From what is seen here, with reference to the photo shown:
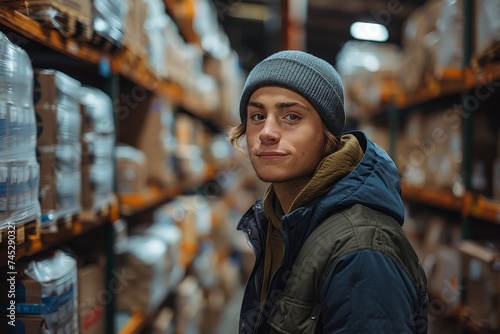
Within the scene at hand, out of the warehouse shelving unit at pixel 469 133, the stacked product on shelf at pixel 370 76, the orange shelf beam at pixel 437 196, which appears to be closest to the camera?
the warehouse shelving unit at pixel 469 133

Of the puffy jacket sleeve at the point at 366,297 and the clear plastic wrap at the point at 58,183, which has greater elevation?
the clear plastic wrap at the point at 58,183

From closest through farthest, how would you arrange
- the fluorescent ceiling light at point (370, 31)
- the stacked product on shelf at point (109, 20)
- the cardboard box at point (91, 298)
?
the stacked product on shelf at point (109, 20), the cardboard box at point (91, 298), the fluorescent ceiling light at point (370, 31)

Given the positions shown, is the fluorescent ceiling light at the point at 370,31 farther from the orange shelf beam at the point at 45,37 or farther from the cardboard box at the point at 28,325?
the cardboard box at the point at 28,325

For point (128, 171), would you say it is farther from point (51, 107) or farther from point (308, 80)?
point (308, 80)

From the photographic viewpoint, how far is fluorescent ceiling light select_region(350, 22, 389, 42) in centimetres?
809

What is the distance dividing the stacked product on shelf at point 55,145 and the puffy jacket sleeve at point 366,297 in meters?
0.91

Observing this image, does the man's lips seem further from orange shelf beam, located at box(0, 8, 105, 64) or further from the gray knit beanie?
orange shelf beam, located at box(0, 8, 105, 64)

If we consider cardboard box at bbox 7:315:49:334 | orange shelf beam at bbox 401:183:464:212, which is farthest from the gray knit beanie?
orange shelf beam at bbox 401:183:464:212

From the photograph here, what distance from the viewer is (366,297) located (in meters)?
1.18

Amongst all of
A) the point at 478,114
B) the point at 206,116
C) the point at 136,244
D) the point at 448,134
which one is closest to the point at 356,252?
the point at 136,244

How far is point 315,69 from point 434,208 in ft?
10.1

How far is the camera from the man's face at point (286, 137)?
159 cm

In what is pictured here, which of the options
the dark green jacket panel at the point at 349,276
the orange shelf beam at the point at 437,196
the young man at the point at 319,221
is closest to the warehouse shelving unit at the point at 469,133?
the orange shelf beam at the point at 437,196

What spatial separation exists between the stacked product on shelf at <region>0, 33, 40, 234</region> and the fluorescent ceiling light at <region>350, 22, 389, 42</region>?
24.3ft
